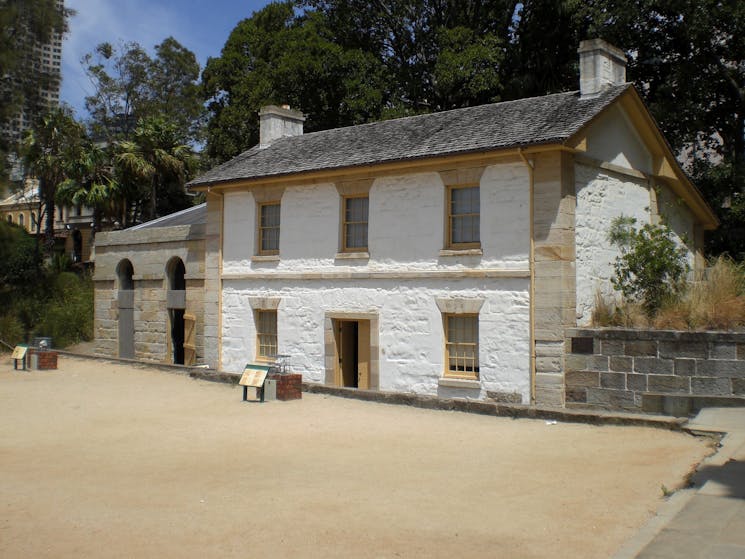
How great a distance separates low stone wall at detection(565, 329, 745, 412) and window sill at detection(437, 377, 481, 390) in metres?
1.91

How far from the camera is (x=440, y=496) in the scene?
328 inches

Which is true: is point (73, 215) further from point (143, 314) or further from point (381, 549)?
point (381, 549)

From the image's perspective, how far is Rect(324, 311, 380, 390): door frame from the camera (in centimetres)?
1708

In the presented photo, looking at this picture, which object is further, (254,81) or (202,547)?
(254,81)

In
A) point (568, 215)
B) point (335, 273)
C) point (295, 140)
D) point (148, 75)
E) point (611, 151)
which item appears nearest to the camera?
point (568, 215)


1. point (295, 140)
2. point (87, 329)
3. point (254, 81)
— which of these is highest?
point (254, 81)

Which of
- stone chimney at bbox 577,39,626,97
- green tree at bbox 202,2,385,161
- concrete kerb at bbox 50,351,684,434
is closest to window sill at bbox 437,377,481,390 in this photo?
concrete kerb at bbox 50,351,684,434

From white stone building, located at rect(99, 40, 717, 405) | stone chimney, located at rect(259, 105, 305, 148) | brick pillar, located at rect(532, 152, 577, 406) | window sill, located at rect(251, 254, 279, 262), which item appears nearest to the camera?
brick pillar, located at rect(532, 152, 577, 406)

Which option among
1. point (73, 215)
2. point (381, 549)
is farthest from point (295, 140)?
point (73, 215)

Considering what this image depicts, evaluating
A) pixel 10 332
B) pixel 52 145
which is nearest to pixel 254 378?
pixel 10 332

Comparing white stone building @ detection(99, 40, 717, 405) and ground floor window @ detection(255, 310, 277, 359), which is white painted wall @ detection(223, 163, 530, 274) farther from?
ground floor window @ detection(255, 310, 277, 359)

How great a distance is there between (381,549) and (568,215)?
9.43m

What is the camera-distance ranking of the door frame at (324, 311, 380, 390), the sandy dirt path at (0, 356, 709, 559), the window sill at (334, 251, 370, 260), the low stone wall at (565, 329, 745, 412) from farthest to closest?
the window sill at (334, 251, 370, 260) → the door frame at (324, 311, 380, 390) → the low stone wall at (565, 329, 745, 412) → the sandy dirt path at (0, 356, 709, 559)

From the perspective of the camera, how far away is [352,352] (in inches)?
720
